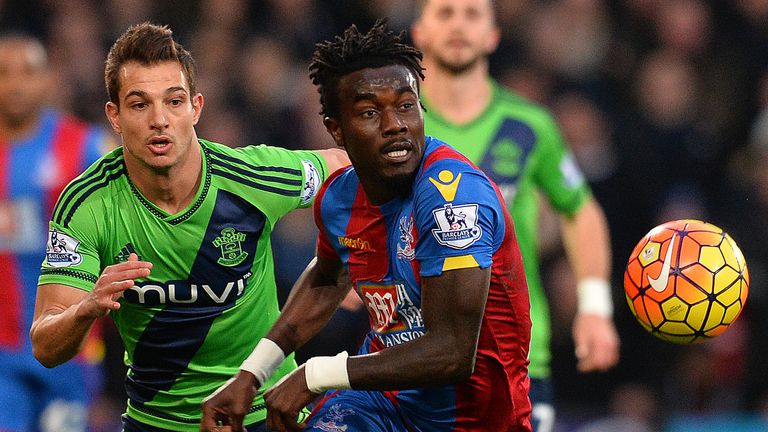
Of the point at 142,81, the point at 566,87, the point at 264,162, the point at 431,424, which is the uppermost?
the point at 566,87

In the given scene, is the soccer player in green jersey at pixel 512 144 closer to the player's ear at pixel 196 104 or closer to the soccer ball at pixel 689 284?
the soccer ball at pixel 689 284

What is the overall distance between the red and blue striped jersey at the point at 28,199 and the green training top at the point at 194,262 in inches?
74.8

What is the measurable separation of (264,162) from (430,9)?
→ 6.63ft

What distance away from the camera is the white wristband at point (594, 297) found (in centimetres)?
636

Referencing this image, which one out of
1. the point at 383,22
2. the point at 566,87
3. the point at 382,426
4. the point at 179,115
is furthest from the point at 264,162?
the point at 566,87

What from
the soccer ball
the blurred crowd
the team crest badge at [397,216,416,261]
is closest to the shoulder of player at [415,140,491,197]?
the team crest badge at [397,216,416,261]

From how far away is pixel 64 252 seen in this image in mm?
4473

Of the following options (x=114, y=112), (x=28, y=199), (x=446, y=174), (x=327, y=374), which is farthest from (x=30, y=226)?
(x=446, y=174)

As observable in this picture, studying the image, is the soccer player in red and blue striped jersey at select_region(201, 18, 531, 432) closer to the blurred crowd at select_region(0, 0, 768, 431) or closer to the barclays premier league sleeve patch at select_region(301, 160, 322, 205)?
the barclays premier league sleeve patch at select_region(301, 160, 322, 205)

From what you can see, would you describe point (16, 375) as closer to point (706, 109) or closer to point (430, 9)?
point (430, 9)

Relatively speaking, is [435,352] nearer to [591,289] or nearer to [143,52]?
[143,52]

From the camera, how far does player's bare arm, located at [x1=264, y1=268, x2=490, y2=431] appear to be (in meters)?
3.78

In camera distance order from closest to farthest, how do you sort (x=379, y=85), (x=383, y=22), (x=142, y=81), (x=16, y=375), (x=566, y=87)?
(x=379, y=85) < (x=383, y=22) < (x=142, y=81) < (x=16, y=375) < (x=566, y=87)

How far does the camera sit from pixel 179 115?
458 cm
